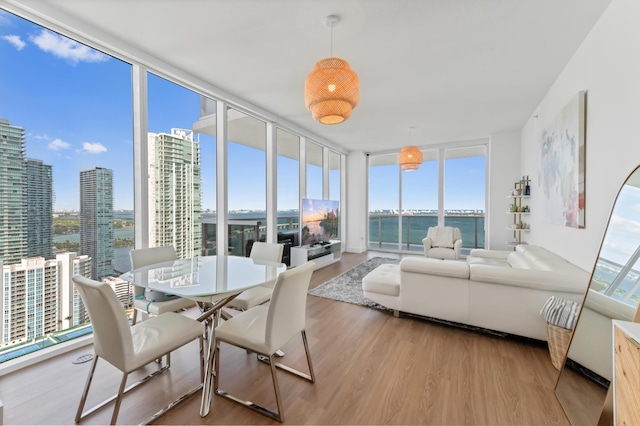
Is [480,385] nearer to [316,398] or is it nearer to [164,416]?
[316,398]

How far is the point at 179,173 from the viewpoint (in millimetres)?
3252

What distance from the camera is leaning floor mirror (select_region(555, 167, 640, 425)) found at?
1429 millimetres

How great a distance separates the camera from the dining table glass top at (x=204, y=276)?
1.61m

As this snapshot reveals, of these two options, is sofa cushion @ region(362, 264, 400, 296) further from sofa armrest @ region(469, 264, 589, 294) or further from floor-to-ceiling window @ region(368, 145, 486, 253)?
floor-to-ceiling window @ region(368, 145, 486, 253)

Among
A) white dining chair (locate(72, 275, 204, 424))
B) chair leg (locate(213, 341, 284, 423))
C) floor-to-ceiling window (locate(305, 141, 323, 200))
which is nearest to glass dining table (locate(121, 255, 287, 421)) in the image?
chair leg (locate(213, 341, 284, 423))

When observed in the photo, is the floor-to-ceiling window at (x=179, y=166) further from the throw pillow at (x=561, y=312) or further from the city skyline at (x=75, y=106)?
the throw pillow at (x=561, y=312)

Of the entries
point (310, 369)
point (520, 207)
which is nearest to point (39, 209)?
point (310, 369)

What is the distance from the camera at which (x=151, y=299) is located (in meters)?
2.20

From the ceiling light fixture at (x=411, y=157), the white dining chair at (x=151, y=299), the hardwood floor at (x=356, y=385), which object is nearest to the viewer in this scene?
the hardwood floor at (x=356, y=385)

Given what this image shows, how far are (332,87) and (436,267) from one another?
2022 millimetres

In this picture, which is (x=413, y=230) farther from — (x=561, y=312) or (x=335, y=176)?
(x=561, y=312)

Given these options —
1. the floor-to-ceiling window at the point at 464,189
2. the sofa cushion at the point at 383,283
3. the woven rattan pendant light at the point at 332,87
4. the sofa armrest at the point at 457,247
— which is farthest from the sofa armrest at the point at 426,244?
the woven rattan pendant light at the point at 332,87

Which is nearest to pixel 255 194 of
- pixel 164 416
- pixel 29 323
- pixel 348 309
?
pixel 348 309

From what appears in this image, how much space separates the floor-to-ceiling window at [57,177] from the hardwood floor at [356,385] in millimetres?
515
